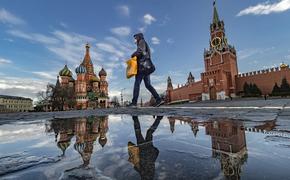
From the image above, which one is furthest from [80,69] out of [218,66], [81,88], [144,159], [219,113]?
[144,159]

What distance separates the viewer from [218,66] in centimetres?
5272

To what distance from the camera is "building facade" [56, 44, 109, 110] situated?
56369 millimetres

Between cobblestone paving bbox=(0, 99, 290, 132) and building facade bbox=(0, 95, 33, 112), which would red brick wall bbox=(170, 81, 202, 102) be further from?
building facade bbox=(0, 95, 33, 112)

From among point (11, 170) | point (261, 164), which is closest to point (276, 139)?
point (261, 164)

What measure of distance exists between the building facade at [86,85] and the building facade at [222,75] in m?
28.1

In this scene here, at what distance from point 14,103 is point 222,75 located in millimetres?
98287

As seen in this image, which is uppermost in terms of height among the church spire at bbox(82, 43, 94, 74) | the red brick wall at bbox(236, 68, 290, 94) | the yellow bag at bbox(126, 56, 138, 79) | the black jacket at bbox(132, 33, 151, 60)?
the church spire at bbox(82, 43, 94, 74)

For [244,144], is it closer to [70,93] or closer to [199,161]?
[199,161]

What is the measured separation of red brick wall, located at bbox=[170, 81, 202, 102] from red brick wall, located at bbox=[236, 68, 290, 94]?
10823mm

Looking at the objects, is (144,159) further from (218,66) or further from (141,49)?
(218,66)

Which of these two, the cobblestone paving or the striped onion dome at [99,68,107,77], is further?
the striped onion dome at [99,68,107,77]

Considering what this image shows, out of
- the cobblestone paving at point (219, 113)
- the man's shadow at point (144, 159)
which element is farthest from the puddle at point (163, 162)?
the cobblestone paving at point (219, 113)

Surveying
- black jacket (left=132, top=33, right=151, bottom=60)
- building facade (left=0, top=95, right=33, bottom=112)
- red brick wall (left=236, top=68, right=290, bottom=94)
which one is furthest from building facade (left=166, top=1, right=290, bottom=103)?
building facade (left=0, top=95, right=33, bottom=112)

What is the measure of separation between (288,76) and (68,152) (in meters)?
54.0
